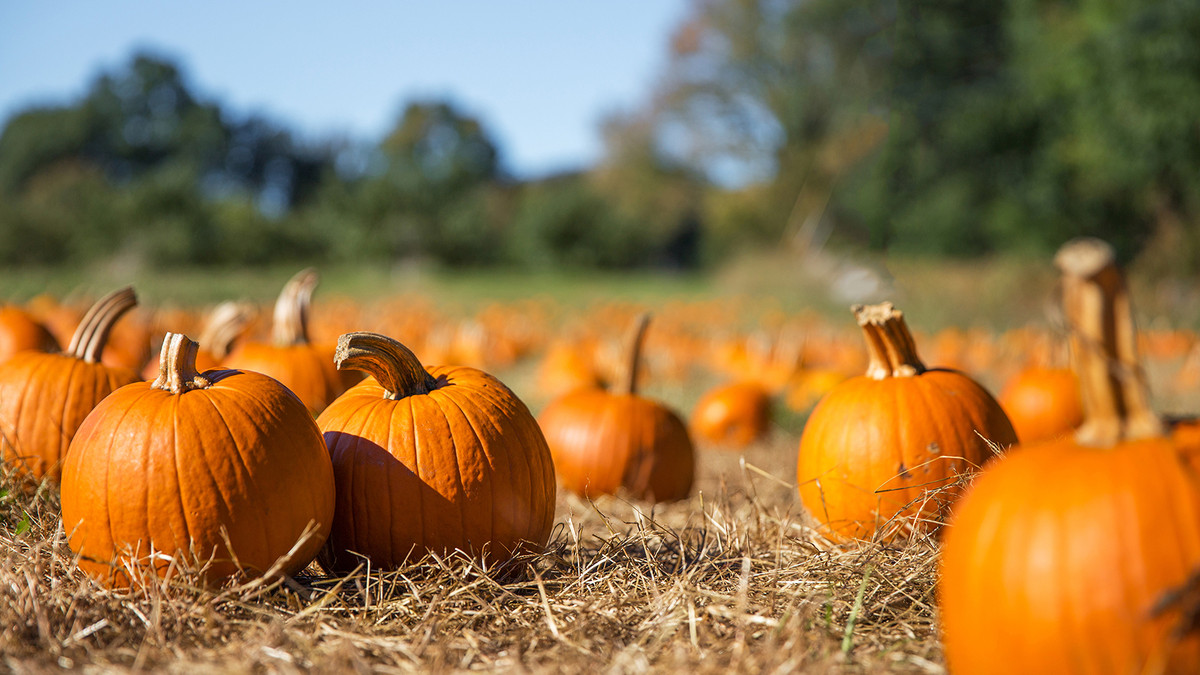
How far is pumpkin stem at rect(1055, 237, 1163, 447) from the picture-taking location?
1.46 m

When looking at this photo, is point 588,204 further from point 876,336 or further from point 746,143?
point 876,336

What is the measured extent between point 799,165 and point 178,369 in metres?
35.0

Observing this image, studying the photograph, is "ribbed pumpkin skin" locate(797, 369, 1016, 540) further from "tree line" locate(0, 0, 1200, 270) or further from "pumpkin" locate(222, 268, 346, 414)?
"tree line" locate(0, 0, 1200, 270)

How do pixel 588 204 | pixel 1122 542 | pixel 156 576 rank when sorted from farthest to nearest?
pixel 588 204 → pixel 156 576 → pixel 1122 542

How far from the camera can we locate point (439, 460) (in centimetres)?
229

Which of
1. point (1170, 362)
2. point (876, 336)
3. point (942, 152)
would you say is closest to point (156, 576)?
point (876, 336)

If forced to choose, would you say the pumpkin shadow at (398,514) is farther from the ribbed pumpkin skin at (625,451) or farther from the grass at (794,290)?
the grass at (794,290)

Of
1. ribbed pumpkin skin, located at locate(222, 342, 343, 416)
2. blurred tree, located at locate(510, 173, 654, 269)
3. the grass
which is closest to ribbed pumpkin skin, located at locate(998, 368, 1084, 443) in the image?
ribbed pumpkin skin, located at locate(222, 342, 343, 416)

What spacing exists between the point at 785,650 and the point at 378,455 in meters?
1.20

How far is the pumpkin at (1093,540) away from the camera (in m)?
1.39

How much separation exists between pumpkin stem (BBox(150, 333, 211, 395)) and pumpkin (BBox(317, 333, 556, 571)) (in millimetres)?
386

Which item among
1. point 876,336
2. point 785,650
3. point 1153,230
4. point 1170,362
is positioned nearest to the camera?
point 785,650

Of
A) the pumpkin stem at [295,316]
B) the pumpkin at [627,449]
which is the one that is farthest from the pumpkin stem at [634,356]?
the pumpkin stem at [295,316]

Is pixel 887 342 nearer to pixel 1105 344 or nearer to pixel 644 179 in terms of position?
pixel 1105 344
